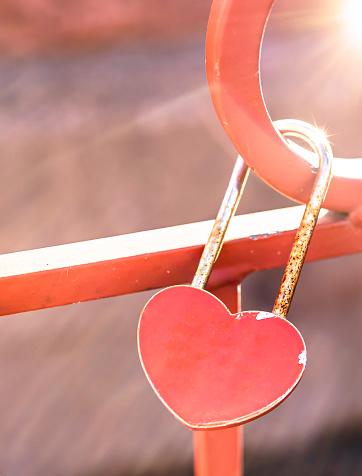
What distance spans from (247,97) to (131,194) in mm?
1938

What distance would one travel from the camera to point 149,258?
0.29 m

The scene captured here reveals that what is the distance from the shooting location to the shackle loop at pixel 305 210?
0.26 m

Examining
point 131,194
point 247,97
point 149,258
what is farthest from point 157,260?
point 131,194

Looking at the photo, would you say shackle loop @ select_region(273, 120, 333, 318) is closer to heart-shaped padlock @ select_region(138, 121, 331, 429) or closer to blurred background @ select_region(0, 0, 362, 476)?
heart-shaped padlock @ select_region(138, 121, 331, 429)

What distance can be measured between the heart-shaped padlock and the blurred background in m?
0.98

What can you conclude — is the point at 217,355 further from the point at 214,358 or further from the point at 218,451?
the point at 218,451

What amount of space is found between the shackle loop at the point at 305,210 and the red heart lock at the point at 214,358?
0.08 feet

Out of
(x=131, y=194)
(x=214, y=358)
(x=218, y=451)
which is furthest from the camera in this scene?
(x=131, y=194)

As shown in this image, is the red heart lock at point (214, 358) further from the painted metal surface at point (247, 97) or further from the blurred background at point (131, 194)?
the blurred background at point (131, 194)

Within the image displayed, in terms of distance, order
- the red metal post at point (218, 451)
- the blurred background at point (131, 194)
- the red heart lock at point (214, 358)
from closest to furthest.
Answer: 1. the red heart lock at point (214, 358)
2. the red metal post at point (218, 451)
3. the blurred background at point (131, 194)

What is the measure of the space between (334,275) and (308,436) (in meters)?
0.80

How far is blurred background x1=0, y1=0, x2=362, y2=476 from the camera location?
50.4 inches

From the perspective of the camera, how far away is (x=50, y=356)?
1588 mm

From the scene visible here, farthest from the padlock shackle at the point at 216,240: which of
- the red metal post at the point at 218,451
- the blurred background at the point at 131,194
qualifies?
the blurred background at the point at 131,194
